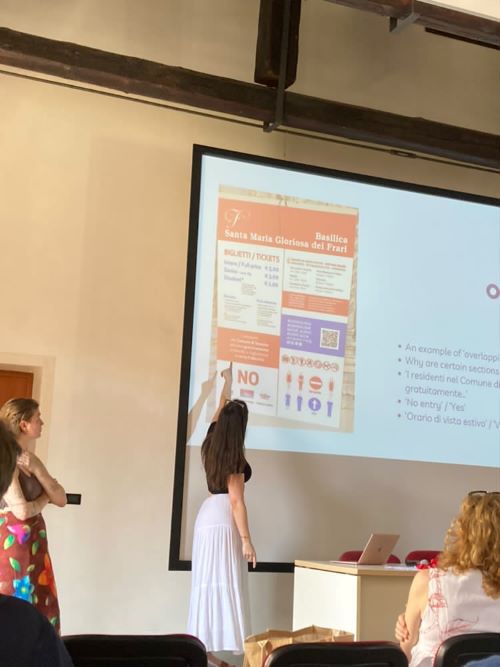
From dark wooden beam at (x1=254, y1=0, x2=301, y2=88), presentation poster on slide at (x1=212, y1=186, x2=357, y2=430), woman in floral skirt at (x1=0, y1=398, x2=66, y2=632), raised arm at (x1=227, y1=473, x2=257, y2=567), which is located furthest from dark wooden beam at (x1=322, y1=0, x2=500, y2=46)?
woman in floral skirt at (x1=0, y1=398, x2=66, y2=632)

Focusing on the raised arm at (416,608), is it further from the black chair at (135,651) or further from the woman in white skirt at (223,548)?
the woman in white skirt at (223,548)

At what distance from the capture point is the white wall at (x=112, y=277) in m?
5.12

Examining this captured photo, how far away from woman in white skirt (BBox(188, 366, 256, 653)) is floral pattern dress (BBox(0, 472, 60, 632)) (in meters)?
0.91

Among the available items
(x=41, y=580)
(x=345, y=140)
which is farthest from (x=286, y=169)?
(x=41, y=580)

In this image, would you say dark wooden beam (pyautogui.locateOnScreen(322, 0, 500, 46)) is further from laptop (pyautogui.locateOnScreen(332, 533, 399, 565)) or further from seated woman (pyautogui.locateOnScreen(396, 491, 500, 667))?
seated woman (pyautogui.locateOnScreen(396, 491, 500, 667))

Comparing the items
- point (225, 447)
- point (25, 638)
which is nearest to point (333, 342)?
point (225, 447)

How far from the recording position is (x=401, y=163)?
6297 millimetres

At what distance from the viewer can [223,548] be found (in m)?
4.52

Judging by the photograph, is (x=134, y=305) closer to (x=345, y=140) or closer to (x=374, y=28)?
(x=345, y=140)

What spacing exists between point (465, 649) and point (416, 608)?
0.52 meters

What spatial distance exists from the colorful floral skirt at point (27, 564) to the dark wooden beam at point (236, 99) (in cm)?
270

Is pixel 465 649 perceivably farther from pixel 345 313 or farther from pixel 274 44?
pixel 274 44

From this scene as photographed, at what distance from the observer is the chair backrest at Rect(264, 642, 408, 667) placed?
2.04 metres

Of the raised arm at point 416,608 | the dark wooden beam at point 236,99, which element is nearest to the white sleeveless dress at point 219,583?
the raised arm at point 416,608
